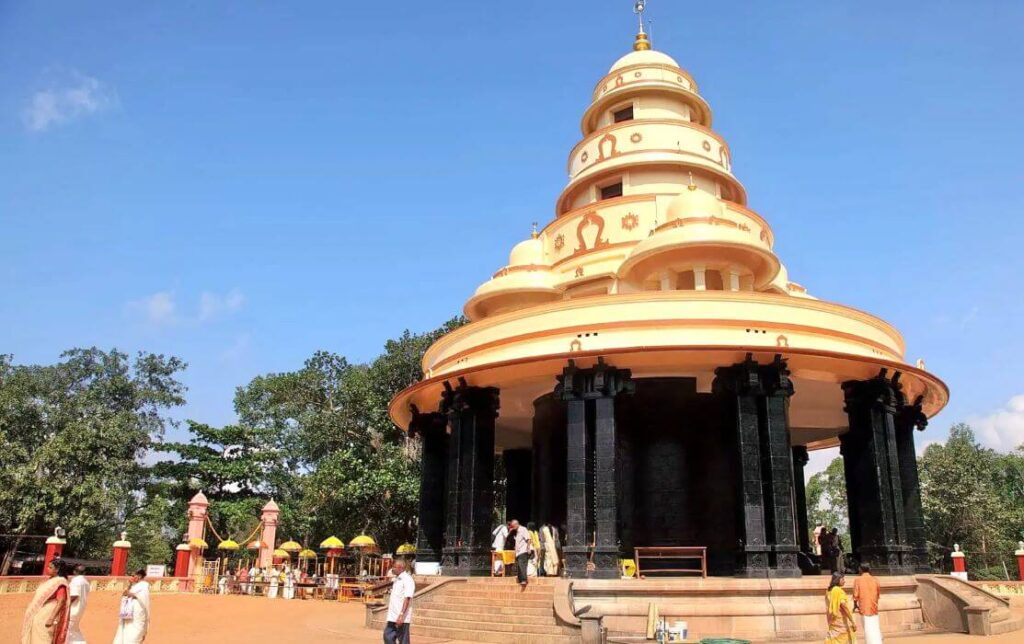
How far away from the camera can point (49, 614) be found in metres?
7.59

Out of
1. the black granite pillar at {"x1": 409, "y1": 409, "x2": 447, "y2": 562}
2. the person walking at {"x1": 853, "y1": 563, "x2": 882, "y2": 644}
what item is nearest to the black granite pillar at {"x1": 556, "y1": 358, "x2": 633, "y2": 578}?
the person walking at {"x1": 853, "y1": 563, "x2": 882, "y2": 644}

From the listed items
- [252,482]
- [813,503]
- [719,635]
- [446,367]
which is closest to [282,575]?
[446,367]

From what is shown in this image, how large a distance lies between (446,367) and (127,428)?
88.3 ft

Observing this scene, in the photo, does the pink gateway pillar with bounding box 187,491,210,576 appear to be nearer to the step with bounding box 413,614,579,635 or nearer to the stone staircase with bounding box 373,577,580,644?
the stone staircase with bounding box 373,577,580,644

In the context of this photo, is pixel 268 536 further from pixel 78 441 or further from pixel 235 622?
pixel 235 622

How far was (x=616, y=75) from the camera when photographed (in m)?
28.5

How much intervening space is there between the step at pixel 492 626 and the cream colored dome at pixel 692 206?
11.4m

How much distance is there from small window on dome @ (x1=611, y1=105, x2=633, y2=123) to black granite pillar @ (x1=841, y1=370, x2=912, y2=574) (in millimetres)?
13437

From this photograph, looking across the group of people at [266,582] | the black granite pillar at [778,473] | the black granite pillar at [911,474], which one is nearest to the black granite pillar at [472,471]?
the black granite pillar at [778,473]

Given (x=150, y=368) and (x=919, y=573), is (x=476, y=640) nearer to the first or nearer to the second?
(x=919, y=573)

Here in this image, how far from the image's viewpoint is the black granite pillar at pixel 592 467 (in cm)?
1575

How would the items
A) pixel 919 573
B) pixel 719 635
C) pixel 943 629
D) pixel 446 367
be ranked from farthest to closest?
pixel 446 367
pixel 919 573
pixel 943 629
pixel 719 635

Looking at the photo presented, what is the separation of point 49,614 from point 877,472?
1570cm

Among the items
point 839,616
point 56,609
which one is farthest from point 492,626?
point 56,609
